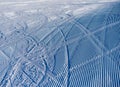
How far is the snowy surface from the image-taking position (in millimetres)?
7562

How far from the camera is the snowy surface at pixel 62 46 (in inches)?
298

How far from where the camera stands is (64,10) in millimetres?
12539

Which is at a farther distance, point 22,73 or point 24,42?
point 24,42

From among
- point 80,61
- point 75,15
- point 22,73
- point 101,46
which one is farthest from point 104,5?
point 22,73

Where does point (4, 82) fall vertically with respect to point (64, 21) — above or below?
below

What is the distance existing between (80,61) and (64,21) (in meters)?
3.23

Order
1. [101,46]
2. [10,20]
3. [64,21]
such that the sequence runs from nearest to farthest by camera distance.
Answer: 1. [101,46]
2. [64,21]
3. [10,20]

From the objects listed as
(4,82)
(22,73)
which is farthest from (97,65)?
(4,82)

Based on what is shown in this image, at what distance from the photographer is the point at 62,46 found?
9.09 metres

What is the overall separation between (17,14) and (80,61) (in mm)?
5889

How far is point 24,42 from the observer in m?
9.83

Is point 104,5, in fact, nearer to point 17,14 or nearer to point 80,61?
point 17,14

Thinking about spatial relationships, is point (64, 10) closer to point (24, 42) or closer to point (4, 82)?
point (24, 42)

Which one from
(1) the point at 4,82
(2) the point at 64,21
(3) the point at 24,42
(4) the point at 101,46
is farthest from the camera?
(2) the point at 64,21
